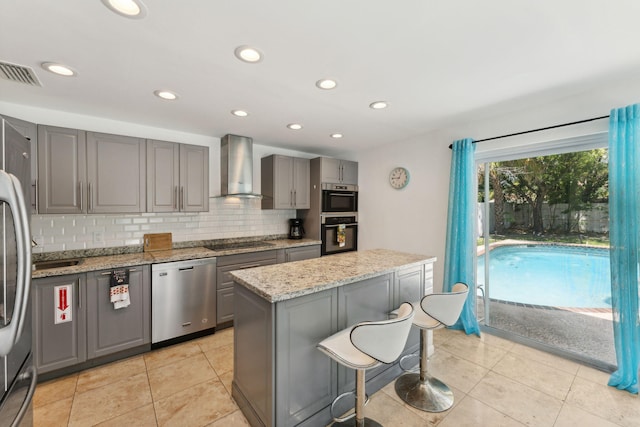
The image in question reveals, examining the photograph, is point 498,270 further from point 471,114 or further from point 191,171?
point 191,171

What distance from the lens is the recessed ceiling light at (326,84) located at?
2068mm

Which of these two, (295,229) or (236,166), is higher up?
(236,166)

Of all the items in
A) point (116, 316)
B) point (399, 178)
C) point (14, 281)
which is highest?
point (399, 178)

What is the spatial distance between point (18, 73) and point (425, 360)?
3.72 m

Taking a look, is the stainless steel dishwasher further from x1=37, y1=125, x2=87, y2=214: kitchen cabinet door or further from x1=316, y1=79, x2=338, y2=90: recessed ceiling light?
x1=316, y1=79, x2=338, y2=90: recessed ceiling light

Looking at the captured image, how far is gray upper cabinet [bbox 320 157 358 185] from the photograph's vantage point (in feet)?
13.6

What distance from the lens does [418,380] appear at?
2.21m

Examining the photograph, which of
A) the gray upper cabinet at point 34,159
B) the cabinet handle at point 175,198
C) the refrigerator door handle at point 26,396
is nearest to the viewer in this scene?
the refrigerator door handle at point 26,396

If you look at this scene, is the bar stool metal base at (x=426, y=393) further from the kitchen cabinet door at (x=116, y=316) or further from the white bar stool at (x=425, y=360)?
the kitchen cabinet door at (x=116, y=316)

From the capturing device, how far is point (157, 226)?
3.25 meters

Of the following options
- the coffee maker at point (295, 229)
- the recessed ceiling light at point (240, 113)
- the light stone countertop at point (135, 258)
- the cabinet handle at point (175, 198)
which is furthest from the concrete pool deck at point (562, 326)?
the cabinet handle at point (175, 198)

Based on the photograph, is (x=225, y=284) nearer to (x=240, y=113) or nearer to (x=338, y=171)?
(x=240, y=113)

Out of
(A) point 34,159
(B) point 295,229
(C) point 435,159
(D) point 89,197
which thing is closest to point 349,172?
(B) point 295,229

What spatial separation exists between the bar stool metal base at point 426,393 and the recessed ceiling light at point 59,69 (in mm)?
3435
